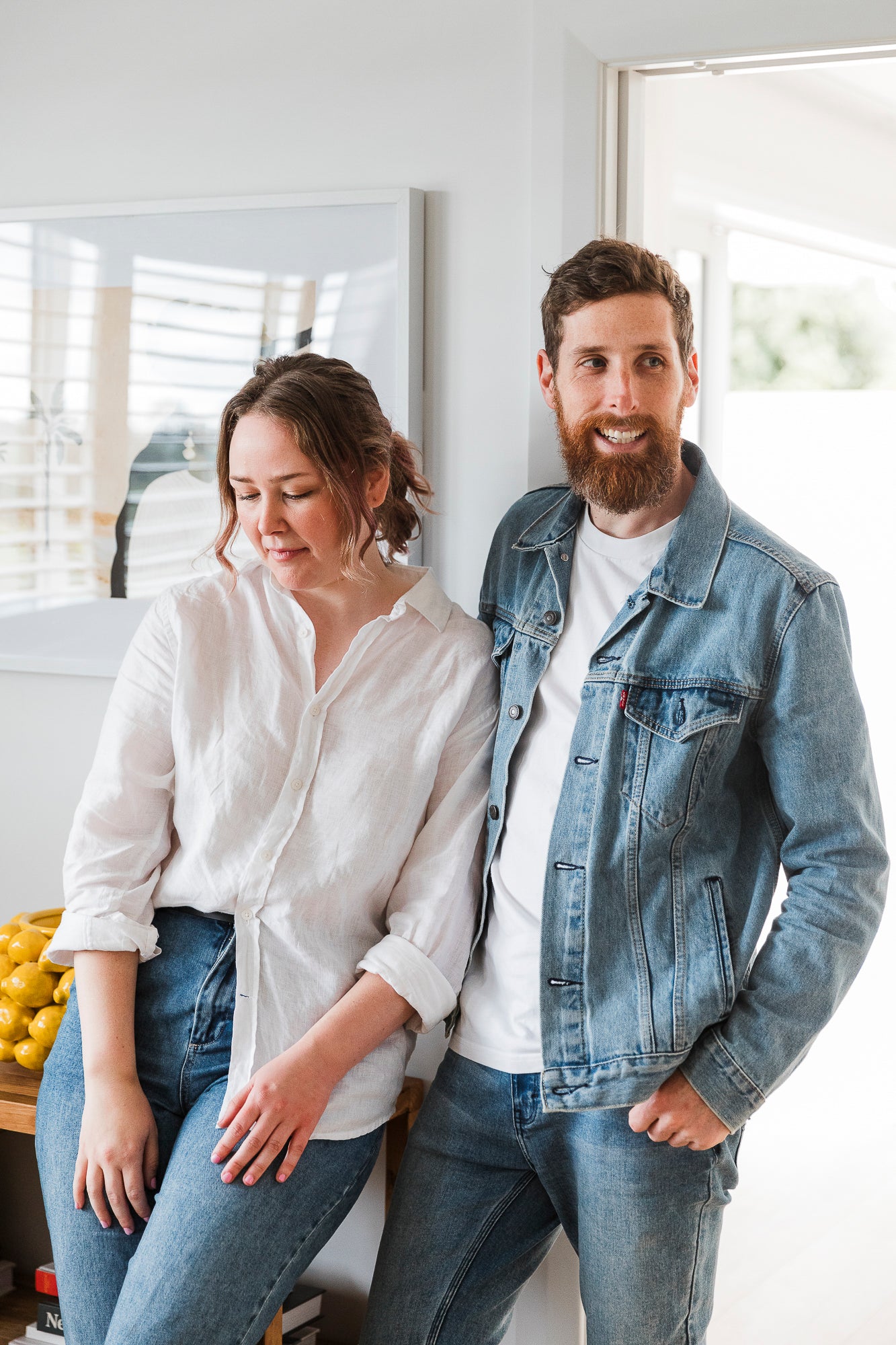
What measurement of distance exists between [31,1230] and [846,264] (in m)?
3.20

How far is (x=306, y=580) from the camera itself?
152cm

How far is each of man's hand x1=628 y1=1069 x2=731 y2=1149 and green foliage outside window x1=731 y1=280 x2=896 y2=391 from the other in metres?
3.48

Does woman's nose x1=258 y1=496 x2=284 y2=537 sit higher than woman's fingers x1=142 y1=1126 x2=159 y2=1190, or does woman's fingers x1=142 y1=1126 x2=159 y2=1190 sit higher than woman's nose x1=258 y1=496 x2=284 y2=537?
woman's nose x1=258 y1=496 x2=284 y2=537

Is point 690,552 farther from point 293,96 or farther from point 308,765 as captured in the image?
point 293,96

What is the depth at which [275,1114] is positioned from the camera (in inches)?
54.4

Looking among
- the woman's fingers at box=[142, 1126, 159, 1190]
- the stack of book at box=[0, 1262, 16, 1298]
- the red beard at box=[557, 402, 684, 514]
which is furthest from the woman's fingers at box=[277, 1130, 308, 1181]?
the stack of book at box=[0, 1262, 16, 1298]

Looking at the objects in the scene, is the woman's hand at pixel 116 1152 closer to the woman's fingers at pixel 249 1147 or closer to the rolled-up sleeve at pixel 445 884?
the woman's fingers at pixel 249 1147

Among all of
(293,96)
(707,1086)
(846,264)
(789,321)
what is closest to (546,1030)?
(707,1086)

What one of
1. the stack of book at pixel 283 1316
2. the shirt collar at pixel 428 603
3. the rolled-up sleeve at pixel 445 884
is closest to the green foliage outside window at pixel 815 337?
the shirt collar at pixel 428 603

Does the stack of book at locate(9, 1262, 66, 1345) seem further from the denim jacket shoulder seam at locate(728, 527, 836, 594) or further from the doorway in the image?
the denim jacket shoulder seam at locate(728, 527, 836, 594)

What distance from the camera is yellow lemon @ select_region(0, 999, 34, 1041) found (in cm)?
181

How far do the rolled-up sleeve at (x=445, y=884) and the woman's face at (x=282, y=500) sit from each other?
269 mm

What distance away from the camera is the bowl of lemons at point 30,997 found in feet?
5.84

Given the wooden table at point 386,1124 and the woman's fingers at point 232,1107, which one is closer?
the woman's fingers at point 232,1107
